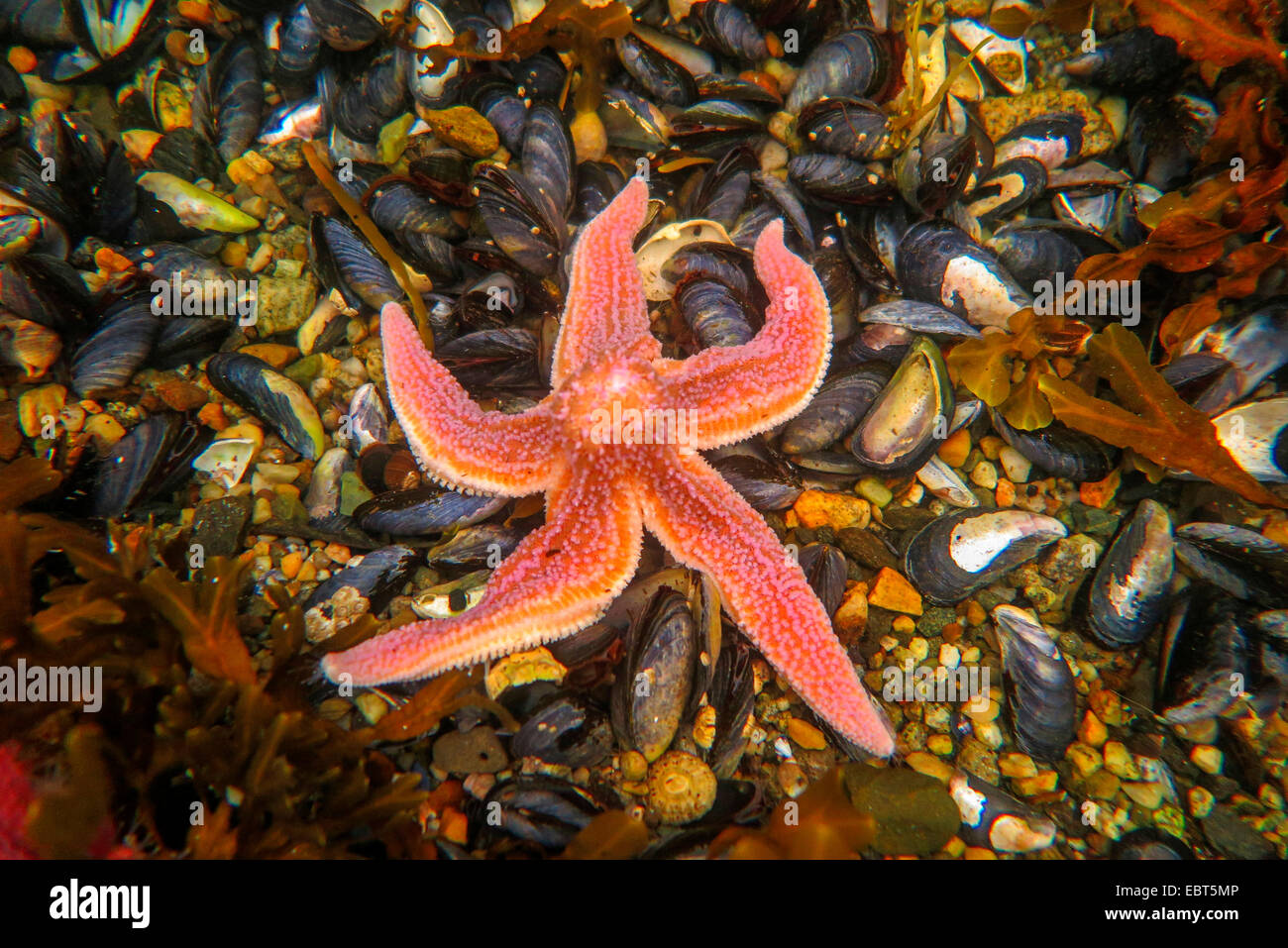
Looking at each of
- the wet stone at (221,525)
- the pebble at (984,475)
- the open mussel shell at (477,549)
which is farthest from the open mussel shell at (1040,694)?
the wet stone at (221,525)

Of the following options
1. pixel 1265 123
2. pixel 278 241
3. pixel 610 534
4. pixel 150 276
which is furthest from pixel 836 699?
pixel 150 276

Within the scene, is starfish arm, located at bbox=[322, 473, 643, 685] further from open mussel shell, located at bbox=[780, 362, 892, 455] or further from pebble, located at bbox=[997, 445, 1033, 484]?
pebble, located at bbox=[997, 445, 1033, 484]

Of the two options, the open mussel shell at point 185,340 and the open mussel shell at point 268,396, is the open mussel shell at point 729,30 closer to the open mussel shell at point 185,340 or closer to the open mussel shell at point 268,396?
the open mussel shell at point 268,396

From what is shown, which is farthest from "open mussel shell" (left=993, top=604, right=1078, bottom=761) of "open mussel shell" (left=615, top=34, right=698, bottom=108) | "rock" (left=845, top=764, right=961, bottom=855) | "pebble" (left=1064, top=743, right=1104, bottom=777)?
"open mussel shell" (left=615, top=34, right=698, bottom=108)

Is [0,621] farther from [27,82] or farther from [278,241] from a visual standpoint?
[27,82]

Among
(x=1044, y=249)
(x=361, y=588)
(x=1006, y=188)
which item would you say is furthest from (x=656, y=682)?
(x=1006, y=188)
